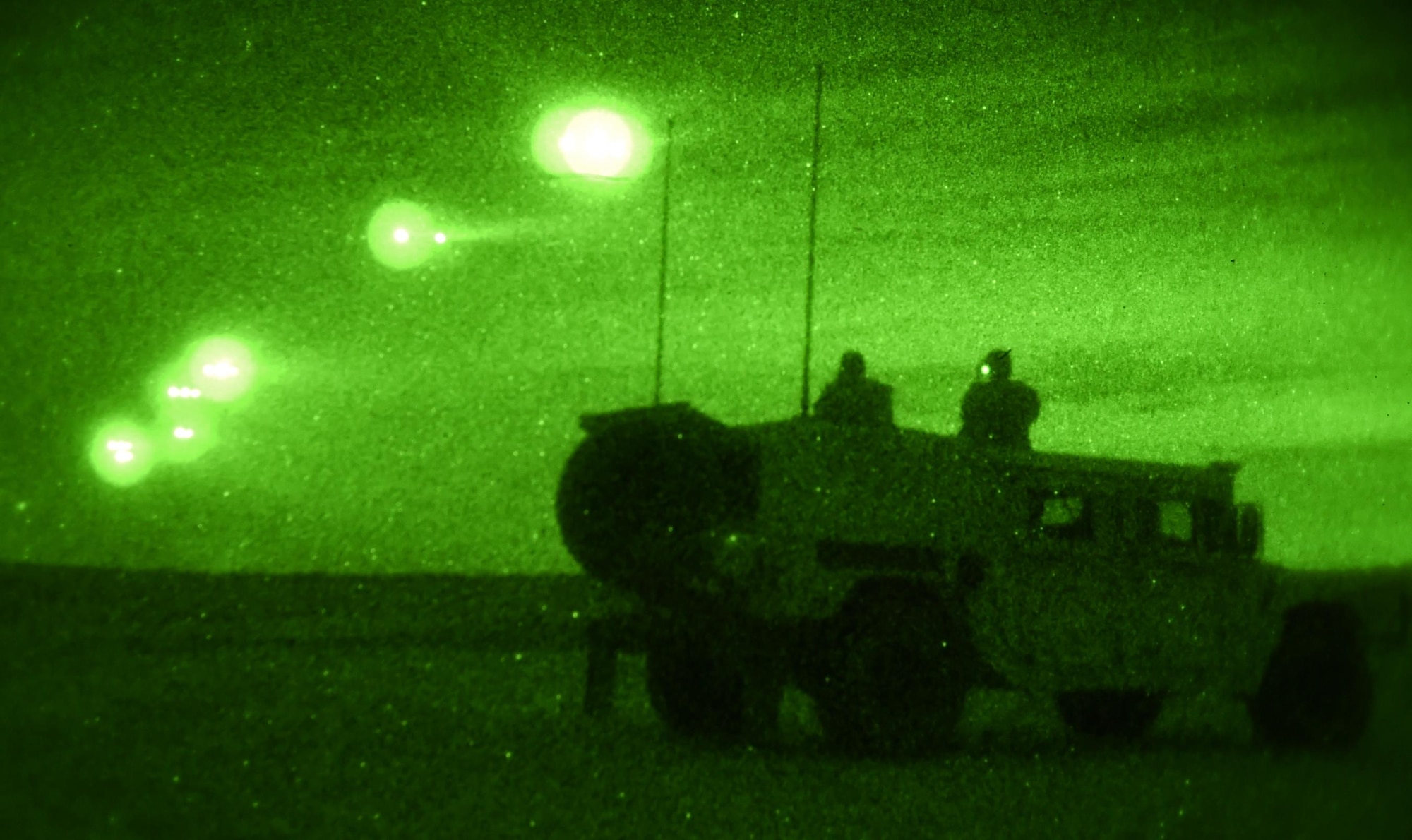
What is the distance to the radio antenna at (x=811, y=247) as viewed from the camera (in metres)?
2.12

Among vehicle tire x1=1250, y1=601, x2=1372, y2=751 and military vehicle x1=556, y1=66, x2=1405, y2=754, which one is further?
vehicle tire x1=1250, y1=601, x2=1372, y2=751

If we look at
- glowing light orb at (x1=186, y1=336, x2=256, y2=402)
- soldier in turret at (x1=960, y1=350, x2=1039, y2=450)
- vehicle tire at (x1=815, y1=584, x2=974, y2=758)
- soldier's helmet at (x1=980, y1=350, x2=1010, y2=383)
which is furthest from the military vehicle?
glowing light orb at (x1=186, y1=336, x2=256, y2=402)

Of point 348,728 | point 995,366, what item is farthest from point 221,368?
point 995,366

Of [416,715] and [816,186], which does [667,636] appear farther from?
[816,186]

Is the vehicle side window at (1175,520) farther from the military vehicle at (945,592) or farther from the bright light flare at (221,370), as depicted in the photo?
the bright light flare at (221,370)

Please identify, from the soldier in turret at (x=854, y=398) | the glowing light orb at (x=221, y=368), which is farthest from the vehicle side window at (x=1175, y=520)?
the glowing light orb at (x=221, y=368)

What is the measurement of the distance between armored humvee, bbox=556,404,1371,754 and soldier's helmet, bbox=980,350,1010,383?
0.22m

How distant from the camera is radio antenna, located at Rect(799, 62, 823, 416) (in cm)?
212

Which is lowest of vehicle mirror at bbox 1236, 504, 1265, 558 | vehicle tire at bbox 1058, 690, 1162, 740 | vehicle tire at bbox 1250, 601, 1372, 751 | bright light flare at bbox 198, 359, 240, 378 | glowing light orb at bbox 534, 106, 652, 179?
vehicle tire at bbox 1058, 690, 1162, 740

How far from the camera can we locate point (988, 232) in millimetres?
2350

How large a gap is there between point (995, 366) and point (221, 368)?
132cm

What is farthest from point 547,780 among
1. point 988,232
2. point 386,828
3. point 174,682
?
point 988,232

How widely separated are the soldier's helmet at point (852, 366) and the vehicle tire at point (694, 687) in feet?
1.89

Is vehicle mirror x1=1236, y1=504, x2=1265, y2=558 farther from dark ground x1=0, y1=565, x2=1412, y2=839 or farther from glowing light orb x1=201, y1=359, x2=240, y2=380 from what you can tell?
glowing light orb x1=201, y1=359, x2=240, y2=380
